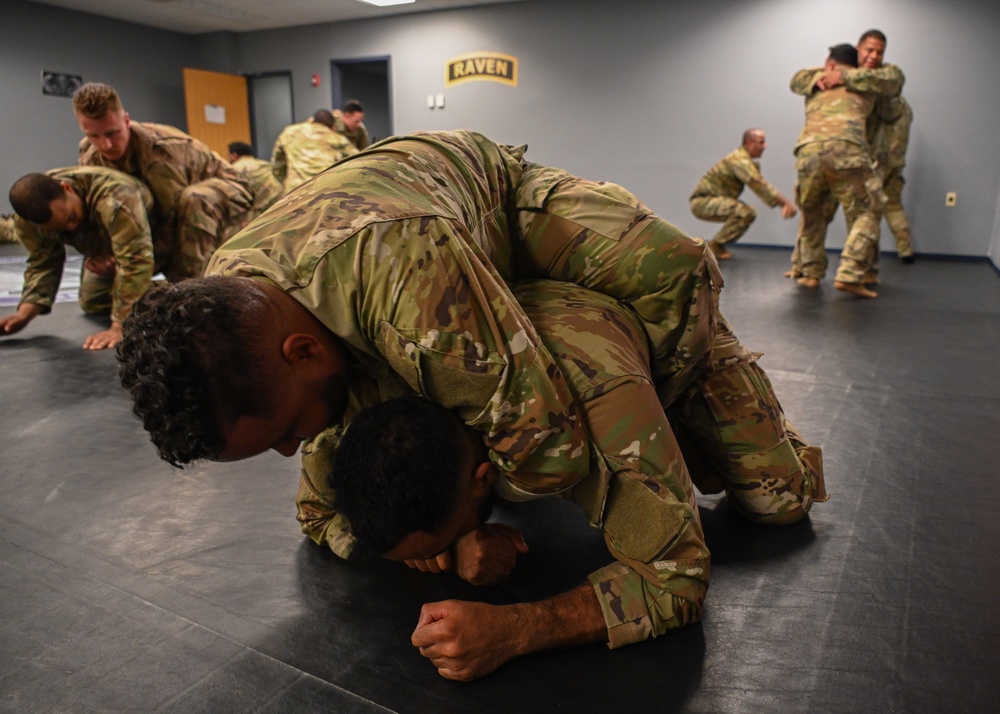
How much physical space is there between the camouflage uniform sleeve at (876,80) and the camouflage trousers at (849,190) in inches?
17.3

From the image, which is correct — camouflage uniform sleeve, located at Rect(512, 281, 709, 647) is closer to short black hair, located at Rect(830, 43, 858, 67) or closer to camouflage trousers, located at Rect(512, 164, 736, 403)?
camouflage trousers, located at Rect(512, 164, 736, 403)

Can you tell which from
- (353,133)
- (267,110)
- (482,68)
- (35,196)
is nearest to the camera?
(35,196)

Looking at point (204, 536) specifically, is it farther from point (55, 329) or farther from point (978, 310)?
point (978, 310)

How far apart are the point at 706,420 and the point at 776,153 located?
622 cm

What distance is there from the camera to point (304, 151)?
579 cm

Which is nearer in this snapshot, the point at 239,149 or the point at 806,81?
the point at 806,81

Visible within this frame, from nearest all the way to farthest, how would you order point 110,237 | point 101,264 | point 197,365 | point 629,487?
1. point 197,365
2. point 629,487
3. point 110,237
4. point 101,264

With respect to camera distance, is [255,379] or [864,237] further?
[864,237]

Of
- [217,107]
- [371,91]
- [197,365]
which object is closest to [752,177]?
[197,365]

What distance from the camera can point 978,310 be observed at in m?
4.31

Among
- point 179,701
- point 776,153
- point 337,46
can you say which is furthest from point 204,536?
point 337,46

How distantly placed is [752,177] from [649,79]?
2.01 meters

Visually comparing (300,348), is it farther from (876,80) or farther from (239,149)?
(239,149)

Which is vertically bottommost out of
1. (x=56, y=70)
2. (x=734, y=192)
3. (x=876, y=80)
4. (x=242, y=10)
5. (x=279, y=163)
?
(x=734, y=192)
